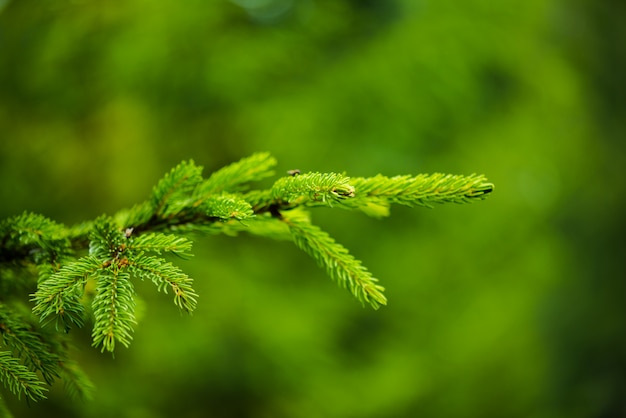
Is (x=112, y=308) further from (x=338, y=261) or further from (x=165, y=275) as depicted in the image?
(x=338, y=261)

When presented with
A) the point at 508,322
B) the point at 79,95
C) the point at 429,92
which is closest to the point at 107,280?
the point at 79,95

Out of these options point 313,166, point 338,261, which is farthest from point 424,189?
point 313,166

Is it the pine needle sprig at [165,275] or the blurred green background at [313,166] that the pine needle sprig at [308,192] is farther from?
the blurred green background at [313,166]

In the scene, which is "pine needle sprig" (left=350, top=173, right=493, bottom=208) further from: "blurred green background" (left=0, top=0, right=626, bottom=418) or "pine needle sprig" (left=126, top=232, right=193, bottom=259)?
"blurred green background" (left=0, top=0, right=626, bottom=418)

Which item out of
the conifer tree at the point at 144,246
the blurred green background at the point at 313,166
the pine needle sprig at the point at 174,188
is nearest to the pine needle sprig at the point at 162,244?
the conifer tree at the point at 144,246

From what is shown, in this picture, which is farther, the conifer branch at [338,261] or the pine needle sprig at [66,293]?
the conifer branch at [338,261]

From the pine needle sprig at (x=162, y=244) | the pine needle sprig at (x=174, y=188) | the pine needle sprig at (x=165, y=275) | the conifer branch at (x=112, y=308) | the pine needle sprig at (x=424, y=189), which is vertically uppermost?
the pine needle sprig at (x=424, y=189)
